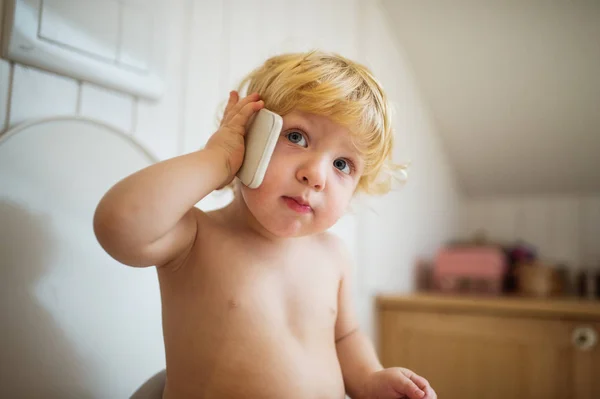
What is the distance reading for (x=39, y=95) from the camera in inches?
28.6

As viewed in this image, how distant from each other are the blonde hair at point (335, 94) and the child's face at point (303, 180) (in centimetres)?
2

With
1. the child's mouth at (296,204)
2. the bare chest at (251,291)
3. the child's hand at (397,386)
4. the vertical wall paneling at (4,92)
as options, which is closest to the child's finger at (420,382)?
the child's hand at (397,386)

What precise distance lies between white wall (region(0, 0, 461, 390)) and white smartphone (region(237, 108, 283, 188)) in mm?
284

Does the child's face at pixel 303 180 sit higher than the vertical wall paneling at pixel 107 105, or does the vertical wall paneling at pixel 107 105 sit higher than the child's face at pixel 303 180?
the vertical wall paneling at pixel 107 105

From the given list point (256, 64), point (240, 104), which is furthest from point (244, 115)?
point (256, 64)

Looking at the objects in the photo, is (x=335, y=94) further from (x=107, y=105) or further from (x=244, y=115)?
(x=107, y=105)

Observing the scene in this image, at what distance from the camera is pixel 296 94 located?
0.63 meters

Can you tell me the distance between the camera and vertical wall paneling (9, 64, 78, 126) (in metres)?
0.70

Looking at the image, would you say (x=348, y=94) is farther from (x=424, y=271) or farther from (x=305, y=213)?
(x=424, y=271)

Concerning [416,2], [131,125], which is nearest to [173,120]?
[131,125]

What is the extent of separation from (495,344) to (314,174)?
1118mm

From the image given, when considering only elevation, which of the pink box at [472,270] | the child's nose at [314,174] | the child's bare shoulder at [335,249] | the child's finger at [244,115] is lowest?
the pink box at [472,270]

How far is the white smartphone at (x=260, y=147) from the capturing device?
583mm

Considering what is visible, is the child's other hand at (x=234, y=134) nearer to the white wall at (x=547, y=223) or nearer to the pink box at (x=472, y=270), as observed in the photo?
the pink box at (x=472, y=270)
